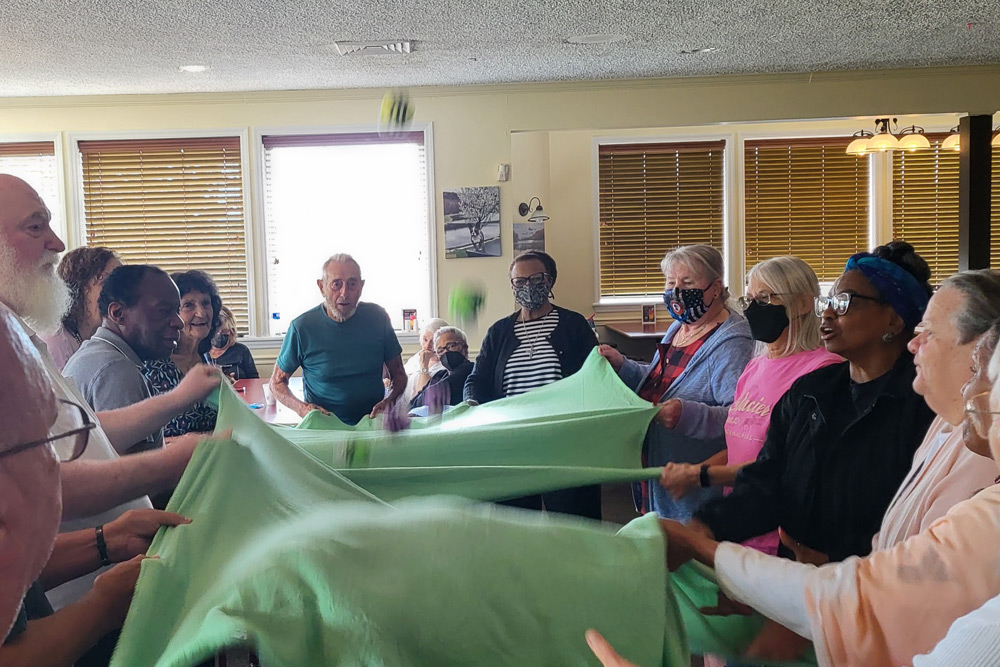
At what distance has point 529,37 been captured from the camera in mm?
5254

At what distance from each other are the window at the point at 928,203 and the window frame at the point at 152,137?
6513 millimetres

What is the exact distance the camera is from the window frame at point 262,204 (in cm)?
665

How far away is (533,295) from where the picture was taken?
328 cm

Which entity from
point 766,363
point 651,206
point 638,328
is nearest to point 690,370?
point 766,363

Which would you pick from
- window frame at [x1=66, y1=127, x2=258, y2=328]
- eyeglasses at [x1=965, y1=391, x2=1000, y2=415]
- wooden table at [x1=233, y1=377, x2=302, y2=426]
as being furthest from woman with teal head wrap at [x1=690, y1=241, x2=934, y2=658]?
window frame at [x1=66, y1=127, x2=258, y2=328]

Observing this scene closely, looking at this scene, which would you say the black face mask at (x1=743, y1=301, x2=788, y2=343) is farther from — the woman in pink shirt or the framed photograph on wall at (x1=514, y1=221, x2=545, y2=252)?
the framed photograph on wall at (x1=514, y1=221, x2=545, y2=252)

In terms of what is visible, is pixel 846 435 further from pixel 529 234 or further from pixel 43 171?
pixel 43 171

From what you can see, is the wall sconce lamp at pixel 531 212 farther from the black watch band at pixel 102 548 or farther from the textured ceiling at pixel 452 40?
the black watch band at pixel 102 548

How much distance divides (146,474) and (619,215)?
7575 millimetres

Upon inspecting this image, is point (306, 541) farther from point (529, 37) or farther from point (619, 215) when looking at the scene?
point (619, 215)

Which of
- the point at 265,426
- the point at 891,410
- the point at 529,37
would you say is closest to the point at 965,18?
the point at 529,37

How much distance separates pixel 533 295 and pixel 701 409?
3.57 ft

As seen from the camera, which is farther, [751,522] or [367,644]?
[751,522]

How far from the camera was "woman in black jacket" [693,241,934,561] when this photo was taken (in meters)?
1.58
